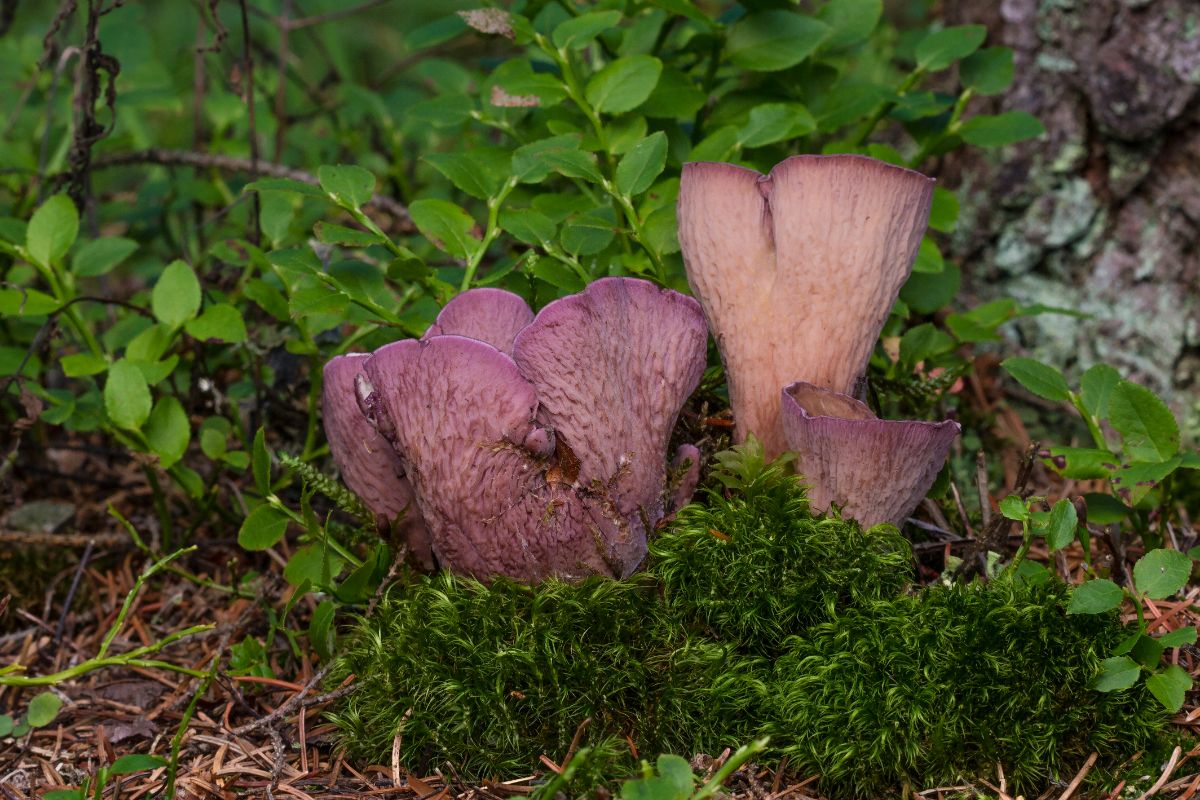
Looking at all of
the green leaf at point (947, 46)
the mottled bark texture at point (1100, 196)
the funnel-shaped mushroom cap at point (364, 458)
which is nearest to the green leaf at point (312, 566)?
the funnel-shaped mushroom cap at point (364, 458)

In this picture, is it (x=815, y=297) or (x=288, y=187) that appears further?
(x=288, y=187)

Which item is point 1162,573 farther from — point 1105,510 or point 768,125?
point 768,125

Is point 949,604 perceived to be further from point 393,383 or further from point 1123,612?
point 393,383

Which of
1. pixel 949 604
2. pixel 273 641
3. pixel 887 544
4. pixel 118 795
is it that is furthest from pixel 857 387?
pixel 118 795

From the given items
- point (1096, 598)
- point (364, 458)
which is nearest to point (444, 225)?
point (364, 458)

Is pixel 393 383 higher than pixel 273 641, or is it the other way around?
pixel 393 383

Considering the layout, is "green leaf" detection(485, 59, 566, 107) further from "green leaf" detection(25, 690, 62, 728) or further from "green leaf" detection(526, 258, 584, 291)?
"green leaf" detection(25, 690, 62, 728)

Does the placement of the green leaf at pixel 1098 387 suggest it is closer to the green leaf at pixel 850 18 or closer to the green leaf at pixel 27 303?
the green leaf at pixel 850 18
